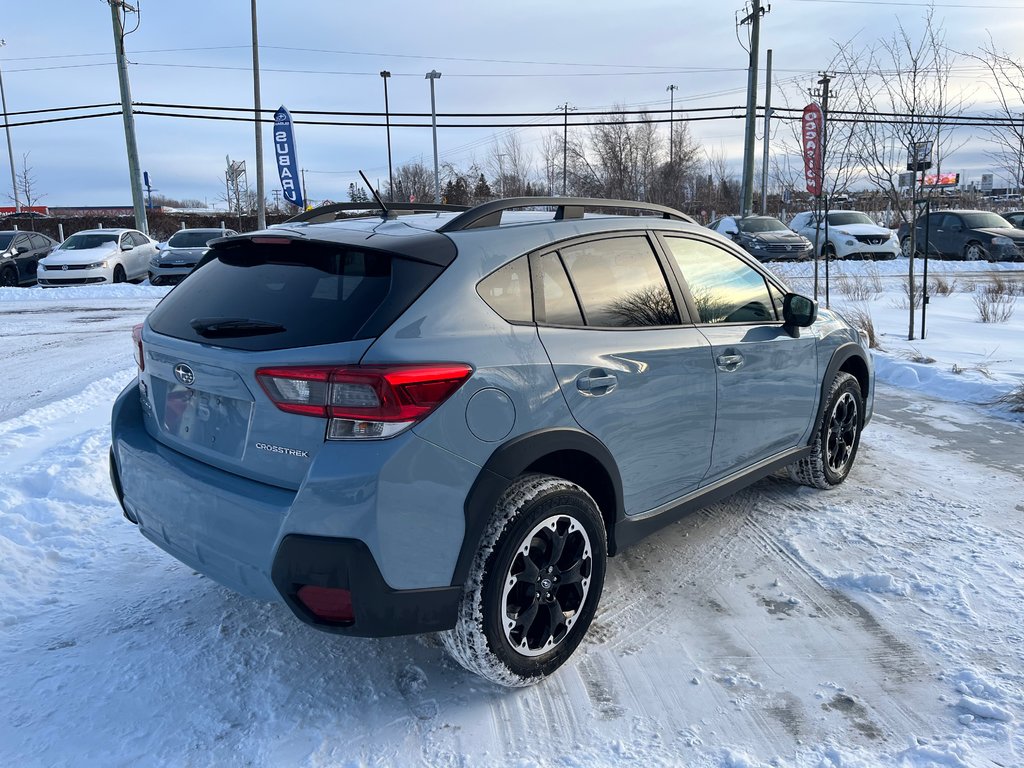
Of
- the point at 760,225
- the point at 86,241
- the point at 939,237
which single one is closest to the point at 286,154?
the point at 86,241

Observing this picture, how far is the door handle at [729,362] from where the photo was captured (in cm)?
345

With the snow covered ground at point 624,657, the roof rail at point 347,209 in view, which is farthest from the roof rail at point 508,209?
the snow covered ground at point 624,657

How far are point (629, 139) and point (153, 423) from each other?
4238 centimetres

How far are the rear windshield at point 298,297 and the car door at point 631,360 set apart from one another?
23.3 inches

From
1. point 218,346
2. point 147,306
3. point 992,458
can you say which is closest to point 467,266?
point 218,346

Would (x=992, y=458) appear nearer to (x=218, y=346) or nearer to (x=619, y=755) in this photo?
(x=619, y=755)

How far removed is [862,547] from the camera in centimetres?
385

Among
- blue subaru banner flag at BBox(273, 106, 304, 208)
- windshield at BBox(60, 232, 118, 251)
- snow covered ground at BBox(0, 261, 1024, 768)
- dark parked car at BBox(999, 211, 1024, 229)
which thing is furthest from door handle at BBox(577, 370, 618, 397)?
dark parked car at BBox(999, 211, 1024, 229)

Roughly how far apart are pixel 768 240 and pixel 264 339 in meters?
20.5

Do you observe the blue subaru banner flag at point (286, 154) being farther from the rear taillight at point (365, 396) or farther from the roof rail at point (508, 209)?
the rear taillight at point (365, 396)

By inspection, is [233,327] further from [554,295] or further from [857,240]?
[857,240]

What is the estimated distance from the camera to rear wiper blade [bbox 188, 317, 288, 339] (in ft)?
8.17

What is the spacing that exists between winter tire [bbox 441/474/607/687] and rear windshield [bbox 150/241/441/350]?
2.50 ft

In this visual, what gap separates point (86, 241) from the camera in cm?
1969
